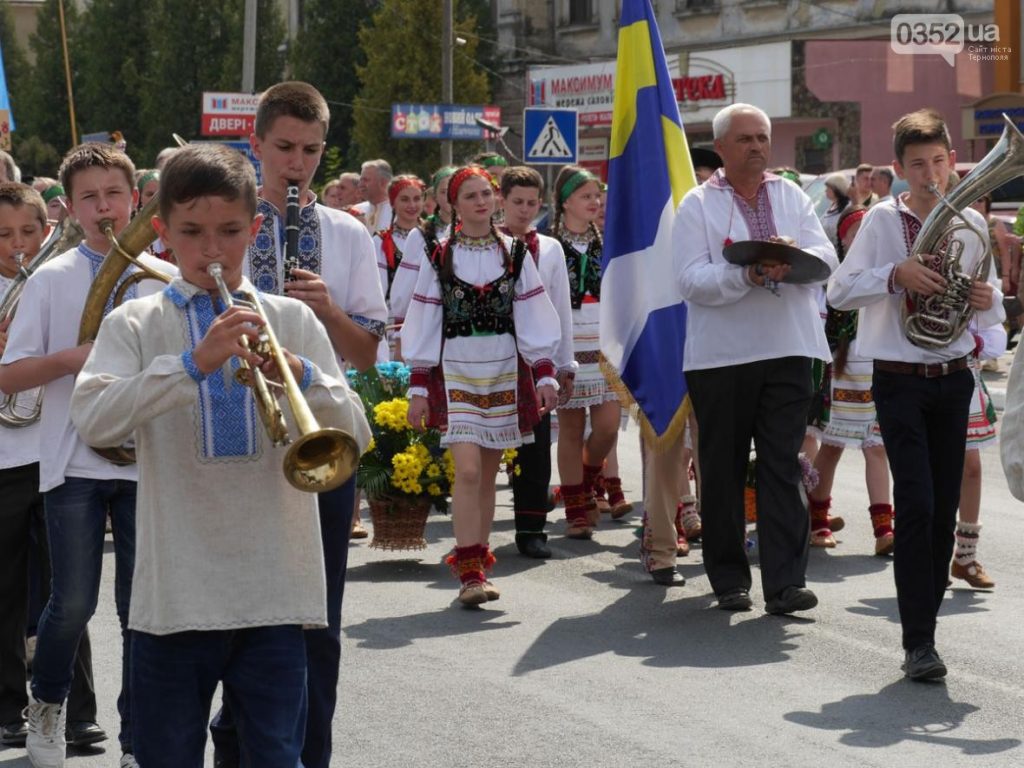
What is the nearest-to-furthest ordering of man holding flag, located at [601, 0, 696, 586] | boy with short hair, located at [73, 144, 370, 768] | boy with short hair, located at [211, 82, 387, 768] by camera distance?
boy with short hair, located at [73, 144, 370, 768]
boy with short hair, located at [211, 82, 387, 768]
man holding flag, located at [601, 0, 696, 586]

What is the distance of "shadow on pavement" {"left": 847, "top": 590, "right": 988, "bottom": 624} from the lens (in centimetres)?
812

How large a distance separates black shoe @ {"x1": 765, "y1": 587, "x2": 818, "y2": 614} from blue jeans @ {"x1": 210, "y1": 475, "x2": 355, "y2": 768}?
3439 mm

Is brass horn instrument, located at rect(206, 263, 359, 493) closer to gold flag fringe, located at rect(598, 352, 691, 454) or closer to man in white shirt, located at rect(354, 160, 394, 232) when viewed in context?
gold flag fringe, located at rect(598, 352, 691, 454)

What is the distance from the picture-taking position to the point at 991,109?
29.3m

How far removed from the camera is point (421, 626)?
8094 millimetres

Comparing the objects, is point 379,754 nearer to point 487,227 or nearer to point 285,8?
point 487,227

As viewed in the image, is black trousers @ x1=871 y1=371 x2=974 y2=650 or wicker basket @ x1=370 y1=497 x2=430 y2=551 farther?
wicker basket @ x1=370 y1=497 x2=430 y2=551

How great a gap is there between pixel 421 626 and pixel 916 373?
2411 millimetres

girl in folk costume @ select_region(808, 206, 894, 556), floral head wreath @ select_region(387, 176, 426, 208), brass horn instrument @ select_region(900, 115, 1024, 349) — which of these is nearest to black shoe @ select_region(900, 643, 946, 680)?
brass horn instrument @ select_region(900, 115, 1024, 349)

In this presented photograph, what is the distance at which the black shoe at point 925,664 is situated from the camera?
6.79 metres

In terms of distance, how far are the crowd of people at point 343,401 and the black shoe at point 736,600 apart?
0.05ft

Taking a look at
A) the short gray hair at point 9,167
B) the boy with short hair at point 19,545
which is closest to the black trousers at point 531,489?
the short gray hair at point 9,167

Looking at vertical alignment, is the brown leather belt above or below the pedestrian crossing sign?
below

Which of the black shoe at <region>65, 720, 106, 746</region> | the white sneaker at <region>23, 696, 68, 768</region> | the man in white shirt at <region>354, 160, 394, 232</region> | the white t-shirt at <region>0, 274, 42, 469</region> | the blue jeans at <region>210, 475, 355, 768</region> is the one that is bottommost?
the black shoe at <region>65, 720, 106, 746</region>
